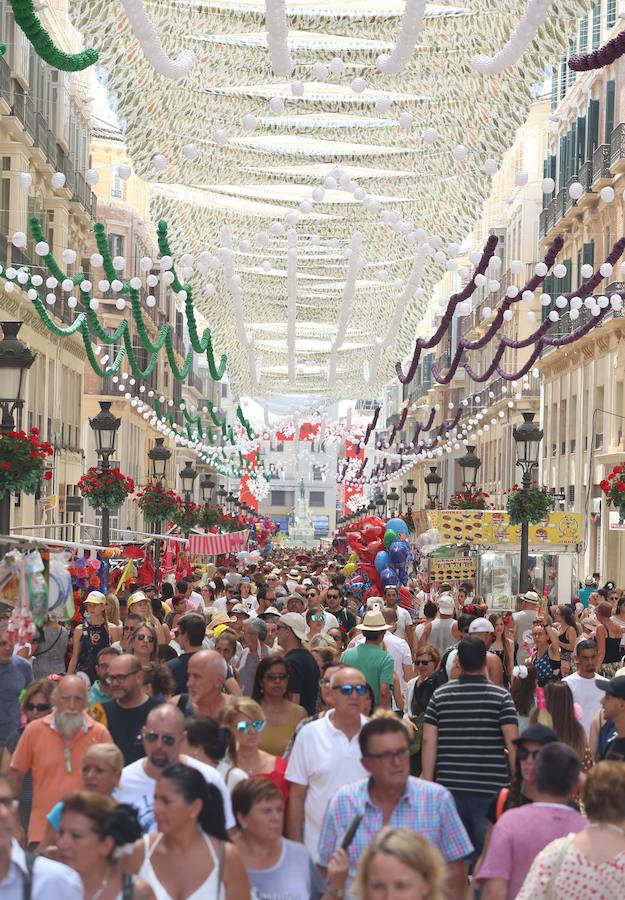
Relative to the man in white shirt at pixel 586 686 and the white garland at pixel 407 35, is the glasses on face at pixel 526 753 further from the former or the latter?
the white garland at pixel 407 35

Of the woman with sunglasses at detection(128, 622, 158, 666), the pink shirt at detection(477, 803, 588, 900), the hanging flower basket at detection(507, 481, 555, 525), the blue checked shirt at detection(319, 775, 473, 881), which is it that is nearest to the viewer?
the pink shirt at detection(477, 803, 588, 900)

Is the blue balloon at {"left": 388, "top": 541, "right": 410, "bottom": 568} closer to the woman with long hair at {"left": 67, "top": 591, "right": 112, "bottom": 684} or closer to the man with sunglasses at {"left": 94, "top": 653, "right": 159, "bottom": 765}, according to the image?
the woman with long hair at {"left": 67, "top": 591, "right": 112, "bottom": 684}

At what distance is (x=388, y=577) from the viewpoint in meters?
25.1

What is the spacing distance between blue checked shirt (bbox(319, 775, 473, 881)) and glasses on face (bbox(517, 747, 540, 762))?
43 centimetres

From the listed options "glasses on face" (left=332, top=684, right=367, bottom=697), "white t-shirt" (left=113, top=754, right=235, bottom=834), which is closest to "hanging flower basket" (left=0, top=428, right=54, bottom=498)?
"glasses on face" (left=332, top=684, right=367, bottom=697)

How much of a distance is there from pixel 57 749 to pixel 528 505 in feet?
63.1

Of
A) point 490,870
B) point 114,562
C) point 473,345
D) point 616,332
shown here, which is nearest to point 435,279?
point 473,345

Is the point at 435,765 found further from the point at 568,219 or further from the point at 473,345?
the point at 568,219

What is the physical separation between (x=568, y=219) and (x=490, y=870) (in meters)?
40.9

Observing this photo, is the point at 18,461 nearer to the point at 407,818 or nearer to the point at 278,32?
the point at 278,32

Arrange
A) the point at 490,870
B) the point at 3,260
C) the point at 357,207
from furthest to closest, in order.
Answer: the point at 3,260, the point at 357,207, the point at 490,870

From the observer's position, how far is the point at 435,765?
847cm

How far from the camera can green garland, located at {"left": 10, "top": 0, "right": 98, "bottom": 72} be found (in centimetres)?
1054

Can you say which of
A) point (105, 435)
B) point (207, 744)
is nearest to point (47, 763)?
point (207, 744)
